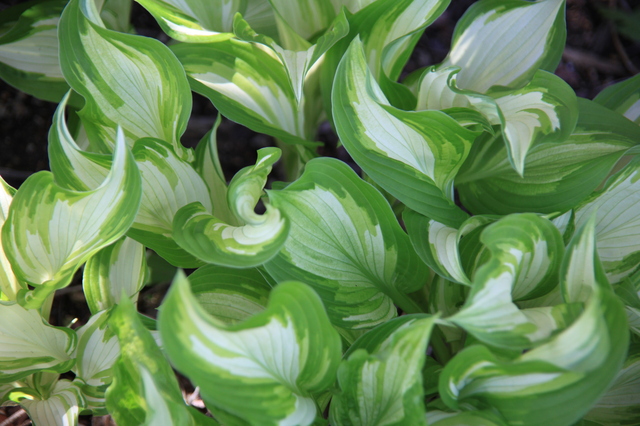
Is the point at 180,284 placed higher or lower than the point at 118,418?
higher

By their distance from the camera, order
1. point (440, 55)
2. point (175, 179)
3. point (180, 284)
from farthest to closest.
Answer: point (440, 55) < point (175, 179) < point (180, 284)

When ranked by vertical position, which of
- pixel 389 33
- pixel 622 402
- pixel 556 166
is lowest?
pixel 622 402

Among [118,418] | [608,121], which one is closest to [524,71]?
[608,121]

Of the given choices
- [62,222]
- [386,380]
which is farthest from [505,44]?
[62,222]

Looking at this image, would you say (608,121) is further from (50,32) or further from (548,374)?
(50,32)

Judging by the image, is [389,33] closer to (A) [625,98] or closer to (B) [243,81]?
(B) [243,81]

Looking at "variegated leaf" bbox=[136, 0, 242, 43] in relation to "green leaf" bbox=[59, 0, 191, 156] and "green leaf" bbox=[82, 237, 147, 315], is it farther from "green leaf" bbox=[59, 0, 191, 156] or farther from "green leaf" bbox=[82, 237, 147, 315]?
"green leaf" bbox=[82, 237, 147, 315]

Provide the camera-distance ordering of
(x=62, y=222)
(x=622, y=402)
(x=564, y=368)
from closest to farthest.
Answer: (x=564, y=368)
(x=62, y=222)
(x=622, y=402)

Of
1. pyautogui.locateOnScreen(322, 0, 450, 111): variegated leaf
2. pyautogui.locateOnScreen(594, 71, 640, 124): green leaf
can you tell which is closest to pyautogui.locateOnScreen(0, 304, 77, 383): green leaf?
pyautogui.locateOnScreen(322, 0, 450, 111): variegated leaf
